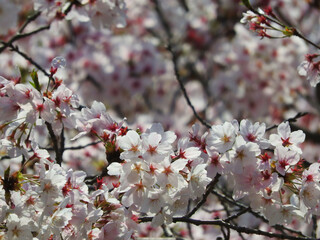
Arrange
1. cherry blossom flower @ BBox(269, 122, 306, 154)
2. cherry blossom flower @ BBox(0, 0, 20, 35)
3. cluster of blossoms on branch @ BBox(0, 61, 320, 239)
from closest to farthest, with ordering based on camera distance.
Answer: cluster of blossoms on branch @ BBox(0, 61, 320, 239)
cherry blossom flower @ BBox(269, 122, 306, 154)
cherry blossom flower @ BBox(0, 0, 20, 35)

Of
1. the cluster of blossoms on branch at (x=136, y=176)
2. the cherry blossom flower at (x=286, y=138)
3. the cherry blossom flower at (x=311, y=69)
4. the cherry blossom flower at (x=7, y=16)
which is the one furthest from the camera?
the cherry blossom flower at (x=7, y=16)

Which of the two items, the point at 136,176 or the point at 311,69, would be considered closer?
the point at 136,176

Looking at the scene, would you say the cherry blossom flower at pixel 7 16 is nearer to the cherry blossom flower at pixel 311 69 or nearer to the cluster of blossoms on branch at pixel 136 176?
the cluster of blossoms on branch at pixel 136 176

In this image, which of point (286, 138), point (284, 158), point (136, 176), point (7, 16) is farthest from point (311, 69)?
point (7, 16)

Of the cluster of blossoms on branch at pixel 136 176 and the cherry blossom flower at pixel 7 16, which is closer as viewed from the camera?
the cluster of blossoms on branch at pixel 136 176

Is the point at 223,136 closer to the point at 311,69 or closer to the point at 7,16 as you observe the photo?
the point at 311,69

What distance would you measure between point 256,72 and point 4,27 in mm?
3806

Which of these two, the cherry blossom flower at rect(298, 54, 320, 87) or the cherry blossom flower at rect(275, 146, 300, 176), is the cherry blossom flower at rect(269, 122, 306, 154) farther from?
the cherry blossom flower at rect(298, 54, 320, 87)

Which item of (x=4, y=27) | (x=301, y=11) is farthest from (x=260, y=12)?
(x=301, y=11)

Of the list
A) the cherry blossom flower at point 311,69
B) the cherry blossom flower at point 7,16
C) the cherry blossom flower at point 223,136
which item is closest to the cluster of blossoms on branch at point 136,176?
the cherry blossom flower at point 223,136

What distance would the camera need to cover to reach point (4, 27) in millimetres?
5934

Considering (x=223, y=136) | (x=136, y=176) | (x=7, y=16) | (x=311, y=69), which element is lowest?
(x=136, y=176)

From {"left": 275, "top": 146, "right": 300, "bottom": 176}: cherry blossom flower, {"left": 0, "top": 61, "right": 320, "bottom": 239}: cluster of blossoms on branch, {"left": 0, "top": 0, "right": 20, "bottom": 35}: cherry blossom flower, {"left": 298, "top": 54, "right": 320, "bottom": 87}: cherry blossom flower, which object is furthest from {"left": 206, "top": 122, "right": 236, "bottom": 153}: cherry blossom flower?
{"left": 0, "top": 0, "right": 20, "bottom": 35}: cherry blossom flower

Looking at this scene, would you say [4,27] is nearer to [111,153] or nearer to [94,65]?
[94,65]
